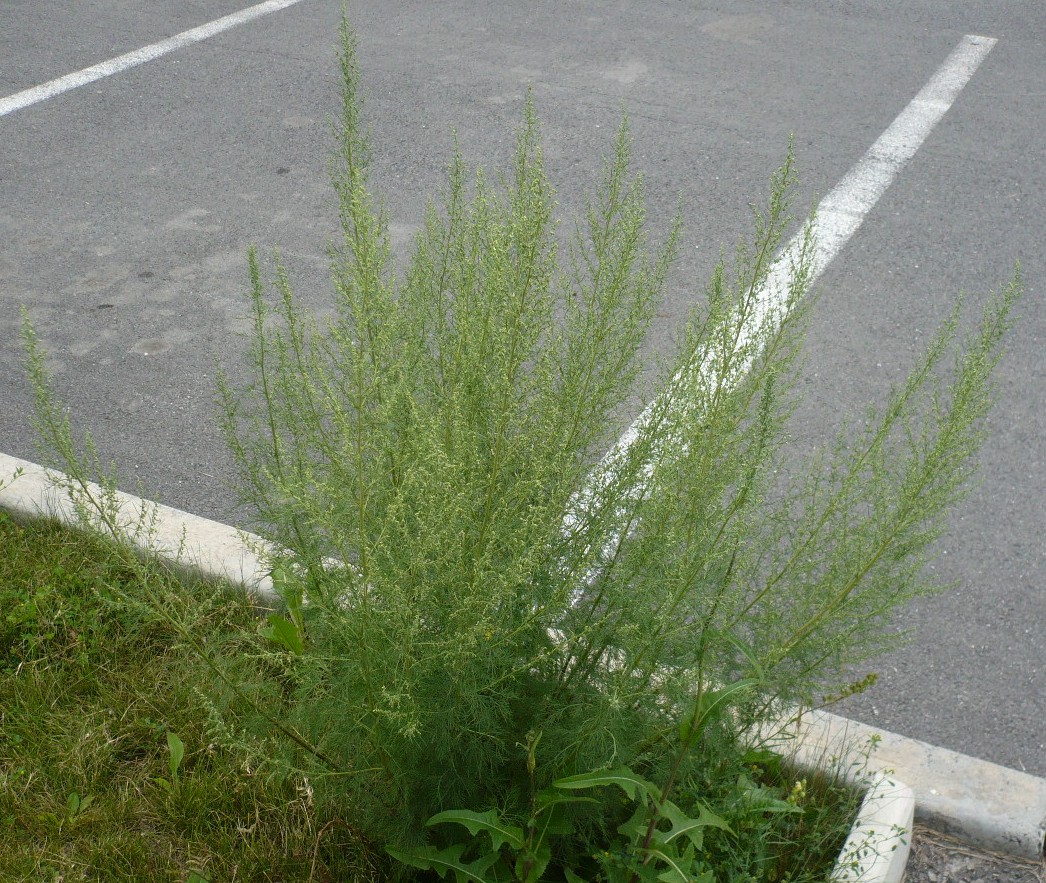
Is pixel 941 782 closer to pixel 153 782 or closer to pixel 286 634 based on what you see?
pixel 286 634

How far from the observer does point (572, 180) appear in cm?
648

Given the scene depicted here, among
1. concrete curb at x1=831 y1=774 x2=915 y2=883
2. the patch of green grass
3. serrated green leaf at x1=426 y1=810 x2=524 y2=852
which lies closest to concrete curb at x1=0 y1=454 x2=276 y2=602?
the patch of green grass

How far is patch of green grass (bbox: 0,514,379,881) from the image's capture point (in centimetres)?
258

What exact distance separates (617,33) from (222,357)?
5.12 metres

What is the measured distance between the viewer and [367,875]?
101 inches

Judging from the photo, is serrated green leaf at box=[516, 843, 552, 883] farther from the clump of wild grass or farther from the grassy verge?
the grassy verge

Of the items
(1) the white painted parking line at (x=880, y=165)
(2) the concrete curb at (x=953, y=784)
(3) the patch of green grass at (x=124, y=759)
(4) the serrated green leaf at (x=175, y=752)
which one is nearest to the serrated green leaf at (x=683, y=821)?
(2) the concrete curb at (x=953, y=784)

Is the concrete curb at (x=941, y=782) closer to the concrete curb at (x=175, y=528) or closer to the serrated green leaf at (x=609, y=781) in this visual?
the concrete curb at (x=175, y=528)

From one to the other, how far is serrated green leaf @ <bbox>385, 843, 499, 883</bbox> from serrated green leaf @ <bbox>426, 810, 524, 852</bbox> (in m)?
0.08

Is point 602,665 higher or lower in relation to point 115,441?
higher

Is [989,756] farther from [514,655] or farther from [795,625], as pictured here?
[514,655]

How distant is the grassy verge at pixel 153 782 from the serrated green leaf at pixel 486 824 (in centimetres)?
35

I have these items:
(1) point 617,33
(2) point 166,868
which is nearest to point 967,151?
(1) point 617,33

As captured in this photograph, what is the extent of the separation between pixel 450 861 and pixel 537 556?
65 cm
